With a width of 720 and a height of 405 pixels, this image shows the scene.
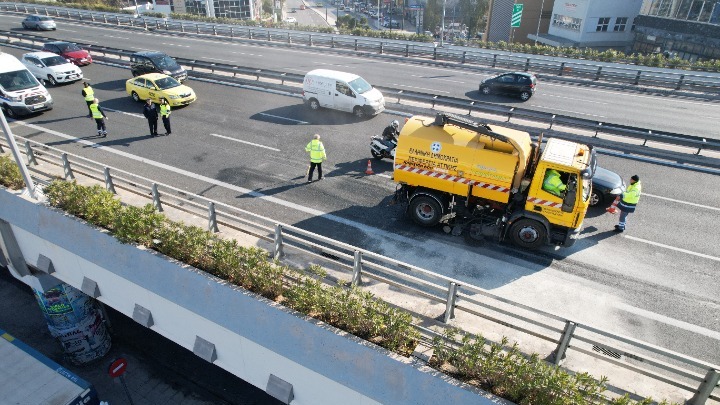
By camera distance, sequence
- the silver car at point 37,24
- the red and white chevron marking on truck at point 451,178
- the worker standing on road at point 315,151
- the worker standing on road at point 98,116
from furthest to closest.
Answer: the silver car at point 37,24, the worker standing on road at point 98,116, the worker standing on road at point 315,151, the red and white chevron marking on truck at point 451,178

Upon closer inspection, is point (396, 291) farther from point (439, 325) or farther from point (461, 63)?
point (461, 63)

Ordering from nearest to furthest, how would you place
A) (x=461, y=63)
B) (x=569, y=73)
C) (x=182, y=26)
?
(x=569, y=73) < (x=461, y=63) < (x=182, y=26)

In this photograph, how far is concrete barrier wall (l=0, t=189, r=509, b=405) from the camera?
6699 millimetres

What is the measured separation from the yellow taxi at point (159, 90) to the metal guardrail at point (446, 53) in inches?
750

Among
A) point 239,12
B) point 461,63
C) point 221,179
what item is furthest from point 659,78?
point 239,12

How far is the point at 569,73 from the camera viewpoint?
97.5 feet

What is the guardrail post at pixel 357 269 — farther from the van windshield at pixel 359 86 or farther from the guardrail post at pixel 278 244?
the van windshield at pixel 359 86

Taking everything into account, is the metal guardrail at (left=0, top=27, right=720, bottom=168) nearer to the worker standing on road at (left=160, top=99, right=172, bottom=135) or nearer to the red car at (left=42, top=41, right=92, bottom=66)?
the worker standing on road at (left=160, top=99, right=172, bottom=135)

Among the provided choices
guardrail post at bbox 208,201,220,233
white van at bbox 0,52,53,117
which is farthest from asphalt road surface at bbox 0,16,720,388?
guardrail post at bbox 208,201,220,233

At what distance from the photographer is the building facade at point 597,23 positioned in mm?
48781

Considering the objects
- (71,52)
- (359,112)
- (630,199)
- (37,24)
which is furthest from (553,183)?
(37,24)

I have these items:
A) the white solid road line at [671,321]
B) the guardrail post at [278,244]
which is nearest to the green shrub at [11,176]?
the guardrail post at [278,244]

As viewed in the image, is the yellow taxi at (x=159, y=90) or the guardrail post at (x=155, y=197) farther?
the yellow taxi at (x=159, y=90)

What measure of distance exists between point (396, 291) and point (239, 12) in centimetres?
8445
